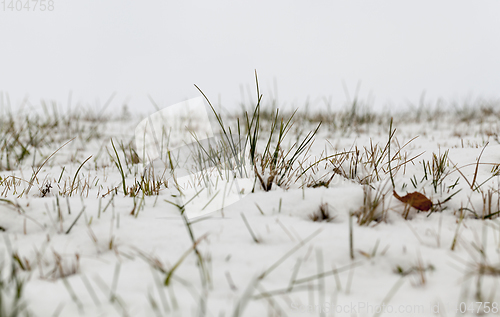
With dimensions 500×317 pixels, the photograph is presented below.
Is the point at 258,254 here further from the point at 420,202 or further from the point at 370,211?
the point at 420,202

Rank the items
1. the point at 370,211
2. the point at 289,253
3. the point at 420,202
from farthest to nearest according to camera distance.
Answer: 1. the point at 420,202
2. the point at 370,211
3. the point at 289,253

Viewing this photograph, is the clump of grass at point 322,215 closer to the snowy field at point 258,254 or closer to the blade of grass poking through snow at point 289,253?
the snowy field at point 258,254

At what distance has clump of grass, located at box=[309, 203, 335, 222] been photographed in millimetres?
1275

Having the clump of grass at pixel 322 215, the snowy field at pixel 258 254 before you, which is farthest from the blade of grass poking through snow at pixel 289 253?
the clump of grass at pixel 322 215

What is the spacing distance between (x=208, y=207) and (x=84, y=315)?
26.6 inches

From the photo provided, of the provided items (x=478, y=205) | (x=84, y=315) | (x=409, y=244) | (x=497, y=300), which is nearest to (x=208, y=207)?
(x=84, y=315)

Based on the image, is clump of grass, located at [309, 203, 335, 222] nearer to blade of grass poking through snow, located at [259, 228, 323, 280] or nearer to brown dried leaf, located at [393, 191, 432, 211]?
blade of grass poking through snow, located at [259, 228, 323, 280]

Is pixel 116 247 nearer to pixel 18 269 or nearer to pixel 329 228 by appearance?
pixel 18 269

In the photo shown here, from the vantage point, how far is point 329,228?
3.85 feet

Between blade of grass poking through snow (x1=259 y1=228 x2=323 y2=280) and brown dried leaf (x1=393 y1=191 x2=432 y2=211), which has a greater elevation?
brown dried leaf (x1=393 y1=191 x2=432 y2=211)

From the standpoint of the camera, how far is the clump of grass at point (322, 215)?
1.28 metres

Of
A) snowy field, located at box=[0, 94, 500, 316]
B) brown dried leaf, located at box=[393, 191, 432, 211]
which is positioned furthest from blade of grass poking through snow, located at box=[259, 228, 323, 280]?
brown dried leaf, located at box=[393, 191, 432, 211]

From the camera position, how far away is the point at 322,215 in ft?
4.20

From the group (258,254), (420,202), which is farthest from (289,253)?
(420,202)
